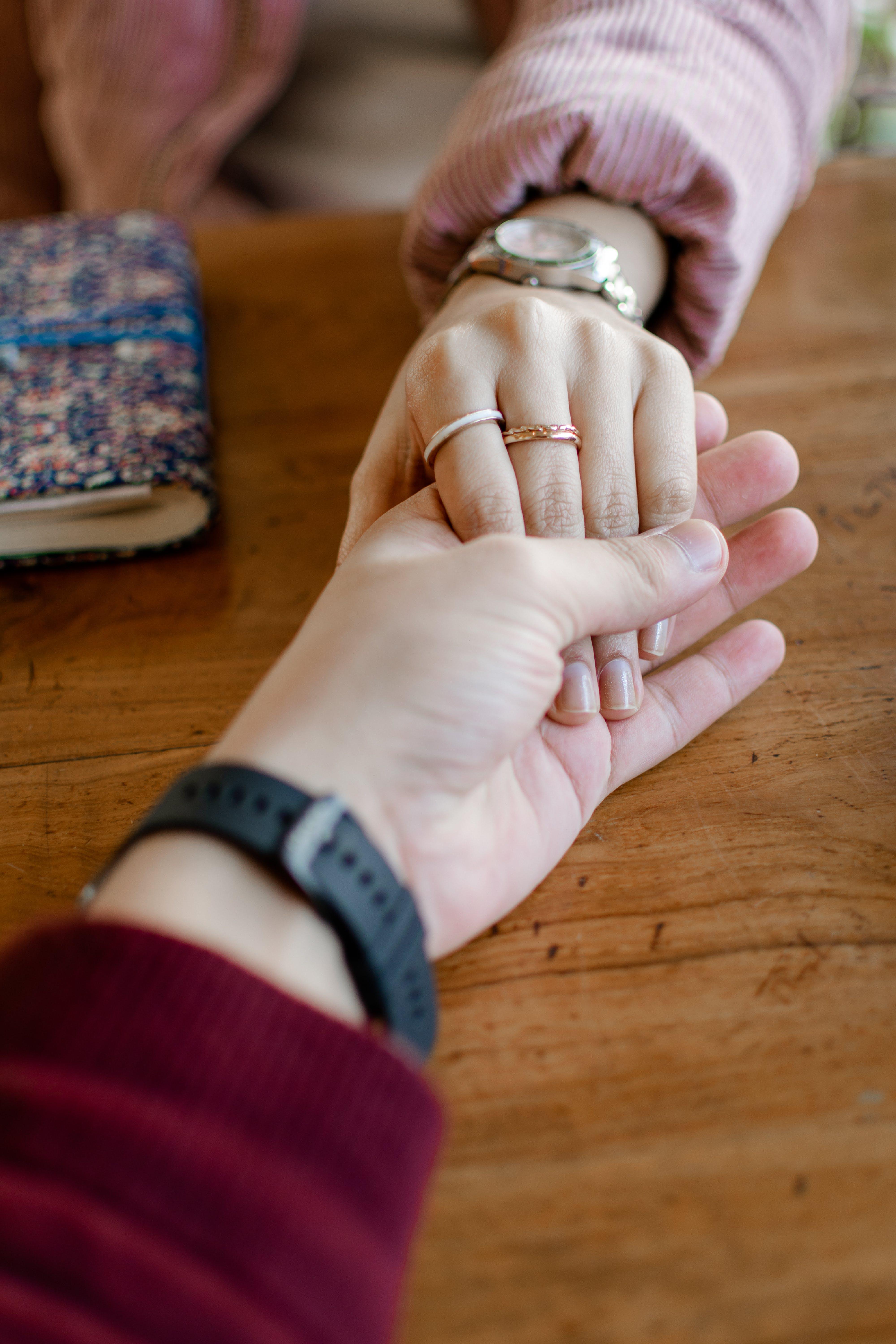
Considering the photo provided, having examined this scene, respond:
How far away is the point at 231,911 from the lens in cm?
30

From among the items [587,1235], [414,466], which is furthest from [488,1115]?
[414,466]

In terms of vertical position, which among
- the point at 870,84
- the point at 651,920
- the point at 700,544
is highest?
the point at 870,84

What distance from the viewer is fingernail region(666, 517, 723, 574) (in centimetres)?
41

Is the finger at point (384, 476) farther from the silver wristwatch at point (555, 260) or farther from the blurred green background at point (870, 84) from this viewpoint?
the blurred green background at point (870, 84)

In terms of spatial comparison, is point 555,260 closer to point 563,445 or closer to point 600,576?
point 563,445

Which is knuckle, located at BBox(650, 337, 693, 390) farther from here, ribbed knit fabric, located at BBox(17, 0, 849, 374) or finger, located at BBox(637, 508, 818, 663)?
ribbed knit fabric, located at BBox(17, 0, 849, 374)

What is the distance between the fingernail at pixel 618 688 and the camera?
426mm

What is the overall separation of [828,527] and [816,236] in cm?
46

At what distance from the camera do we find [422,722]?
0.34 m

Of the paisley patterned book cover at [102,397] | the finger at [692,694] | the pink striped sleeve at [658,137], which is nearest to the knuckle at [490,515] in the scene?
the finger at [692,694]

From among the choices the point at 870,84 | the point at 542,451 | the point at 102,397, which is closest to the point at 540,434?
the point at 542,451

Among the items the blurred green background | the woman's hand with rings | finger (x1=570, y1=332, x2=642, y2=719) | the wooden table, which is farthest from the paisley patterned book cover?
the blurred green background

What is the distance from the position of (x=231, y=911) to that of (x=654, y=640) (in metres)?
0.25

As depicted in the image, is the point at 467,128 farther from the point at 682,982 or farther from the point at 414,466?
the point at 682,982
